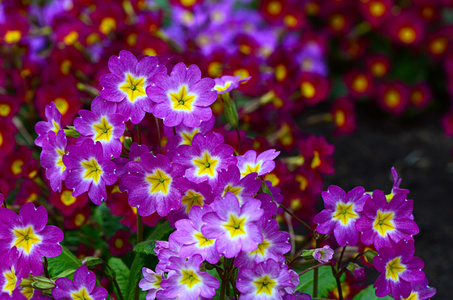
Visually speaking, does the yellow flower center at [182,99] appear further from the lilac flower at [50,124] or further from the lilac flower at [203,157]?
the lilac flower at [50,124]

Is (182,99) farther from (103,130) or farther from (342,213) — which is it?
(342,213)

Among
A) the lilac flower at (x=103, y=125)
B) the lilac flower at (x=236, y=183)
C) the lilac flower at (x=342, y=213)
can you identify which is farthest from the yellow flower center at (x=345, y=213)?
the lilac flower at (x=103, y=125)

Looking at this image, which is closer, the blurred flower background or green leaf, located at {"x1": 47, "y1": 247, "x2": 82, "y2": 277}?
green leaf, located at {"x1": 47, "y1": 247, "x2": 82, "y2": 277}

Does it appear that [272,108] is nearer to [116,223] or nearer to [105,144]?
[116,223]

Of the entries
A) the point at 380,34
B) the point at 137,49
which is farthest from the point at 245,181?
the point at 380,34

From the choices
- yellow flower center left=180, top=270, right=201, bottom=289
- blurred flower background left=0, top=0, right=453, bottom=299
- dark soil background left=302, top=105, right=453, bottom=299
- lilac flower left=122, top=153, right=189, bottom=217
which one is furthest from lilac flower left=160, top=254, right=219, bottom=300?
dark soil background left=302, top=105, right=453, bottom=299

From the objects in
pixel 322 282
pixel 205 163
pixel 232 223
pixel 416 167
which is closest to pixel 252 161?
pixel 205 163

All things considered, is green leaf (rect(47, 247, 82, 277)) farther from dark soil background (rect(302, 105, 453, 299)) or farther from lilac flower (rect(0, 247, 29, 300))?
dark soil background (rect(302, 105, 453, 299))
